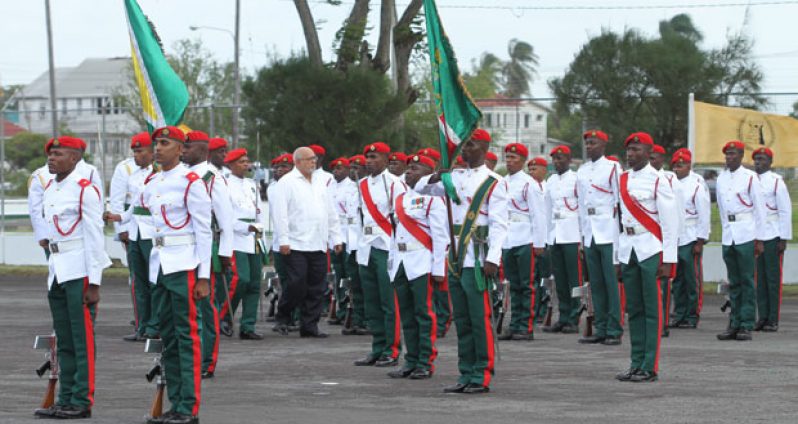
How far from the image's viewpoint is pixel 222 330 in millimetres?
17391

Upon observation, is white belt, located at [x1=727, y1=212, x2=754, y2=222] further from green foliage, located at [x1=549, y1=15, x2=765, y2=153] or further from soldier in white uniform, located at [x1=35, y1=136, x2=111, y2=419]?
soldier in white uniform, located at [x1=35, y1=136, x2=111, y2=419]

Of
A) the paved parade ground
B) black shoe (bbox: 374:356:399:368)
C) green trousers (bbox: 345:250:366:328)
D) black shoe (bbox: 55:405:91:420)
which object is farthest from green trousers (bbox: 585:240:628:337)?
black shoe (bbox: 55:405:91:420)

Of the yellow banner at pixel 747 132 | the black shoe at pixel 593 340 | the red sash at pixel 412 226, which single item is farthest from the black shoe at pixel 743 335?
the yellow banner at pixel 747 132

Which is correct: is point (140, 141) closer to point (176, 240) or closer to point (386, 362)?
point (386, 362)

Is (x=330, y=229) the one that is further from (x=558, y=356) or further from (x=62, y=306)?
(x=62, y=306)

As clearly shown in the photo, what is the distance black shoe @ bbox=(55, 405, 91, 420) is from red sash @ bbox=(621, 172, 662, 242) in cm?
517

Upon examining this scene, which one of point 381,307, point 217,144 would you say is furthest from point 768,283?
point 217,144

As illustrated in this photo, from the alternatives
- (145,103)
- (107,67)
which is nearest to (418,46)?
(145,103)

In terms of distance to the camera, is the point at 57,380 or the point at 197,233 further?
the point at 57,380

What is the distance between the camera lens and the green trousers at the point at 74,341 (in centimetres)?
1080

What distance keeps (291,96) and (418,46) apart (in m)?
3.36

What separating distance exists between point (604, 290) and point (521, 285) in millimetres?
1197

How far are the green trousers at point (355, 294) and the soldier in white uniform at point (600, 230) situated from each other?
276 centimetres

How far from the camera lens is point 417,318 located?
43.6 feet
